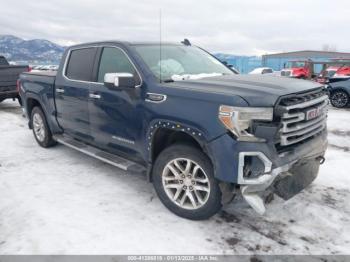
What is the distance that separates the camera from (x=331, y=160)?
5.65 m

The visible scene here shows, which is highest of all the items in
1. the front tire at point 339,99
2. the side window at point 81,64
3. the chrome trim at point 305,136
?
the side window at point 81,64

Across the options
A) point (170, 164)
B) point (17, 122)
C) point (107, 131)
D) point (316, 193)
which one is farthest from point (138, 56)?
point (17, 122)

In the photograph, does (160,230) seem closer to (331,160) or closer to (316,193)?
(316,193)

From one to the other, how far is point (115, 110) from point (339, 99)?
1041 centimetres

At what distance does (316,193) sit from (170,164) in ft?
6.69

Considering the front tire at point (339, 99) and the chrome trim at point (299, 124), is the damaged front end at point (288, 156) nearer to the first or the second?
the chrome trim at point (299, 124)

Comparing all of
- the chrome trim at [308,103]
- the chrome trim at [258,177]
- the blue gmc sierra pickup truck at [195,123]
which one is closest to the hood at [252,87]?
the blue gmc sierra pickup truck at [195,123]

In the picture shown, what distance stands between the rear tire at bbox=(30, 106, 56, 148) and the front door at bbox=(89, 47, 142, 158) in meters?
1.86

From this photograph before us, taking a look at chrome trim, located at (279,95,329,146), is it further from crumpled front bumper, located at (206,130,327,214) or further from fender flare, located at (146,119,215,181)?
fender flare, located at (146,119,215,181)

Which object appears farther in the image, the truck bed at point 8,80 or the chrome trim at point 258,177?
the truck bed at point 8,80

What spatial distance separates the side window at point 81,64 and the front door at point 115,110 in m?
0.26

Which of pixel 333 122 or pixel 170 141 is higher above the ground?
pixel 170 141

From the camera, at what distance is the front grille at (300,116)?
317 centimetres

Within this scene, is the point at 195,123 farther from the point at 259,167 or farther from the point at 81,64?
the point at 81,64
